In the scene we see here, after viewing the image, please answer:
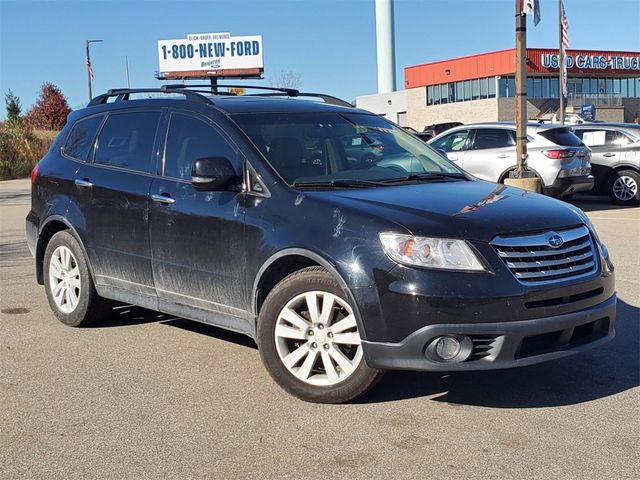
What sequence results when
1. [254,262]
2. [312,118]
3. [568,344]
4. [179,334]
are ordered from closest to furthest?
[568,344], [254,262], [312,118], [179,334]

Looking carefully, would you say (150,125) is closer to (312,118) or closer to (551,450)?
(312,118)

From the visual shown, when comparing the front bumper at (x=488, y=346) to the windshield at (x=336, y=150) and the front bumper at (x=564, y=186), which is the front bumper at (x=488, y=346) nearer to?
the windshield at (x=336, y=150)

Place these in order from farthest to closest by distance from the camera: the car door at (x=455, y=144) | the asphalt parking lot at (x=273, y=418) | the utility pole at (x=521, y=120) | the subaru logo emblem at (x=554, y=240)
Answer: the car door at (x=455, y=144) → the utility pole at (x=521, y=120) → the subaru logo emblem at (x=554, y=240) → the asphalt parking lot at (x=273, y=418)

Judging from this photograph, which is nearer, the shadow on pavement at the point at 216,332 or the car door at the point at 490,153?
the shadow on pavement at the point at 216,332

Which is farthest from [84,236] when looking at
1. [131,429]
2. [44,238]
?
[131,429]

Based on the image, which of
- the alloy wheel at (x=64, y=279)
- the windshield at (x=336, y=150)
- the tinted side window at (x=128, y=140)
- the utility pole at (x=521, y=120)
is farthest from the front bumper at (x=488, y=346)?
the utility pole at (x=521, y=120)

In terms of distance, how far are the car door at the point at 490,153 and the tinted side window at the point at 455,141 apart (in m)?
0.18

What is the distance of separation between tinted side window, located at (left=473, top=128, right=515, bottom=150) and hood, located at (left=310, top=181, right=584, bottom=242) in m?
9.28

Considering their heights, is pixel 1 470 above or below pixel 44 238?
A: below

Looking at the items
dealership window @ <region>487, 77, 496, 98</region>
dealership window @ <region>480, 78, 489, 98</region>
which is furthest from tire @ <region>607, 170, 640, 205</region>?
dealership window @ <region>480, 78, 489, 98</region>

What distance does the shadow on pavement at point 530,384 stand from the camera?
4.32 meters

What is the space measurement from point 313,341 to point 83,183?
2.67 meters

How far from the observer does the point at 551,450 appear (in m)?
3.60

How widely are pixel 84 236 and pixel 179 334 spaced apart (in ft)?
3.54
